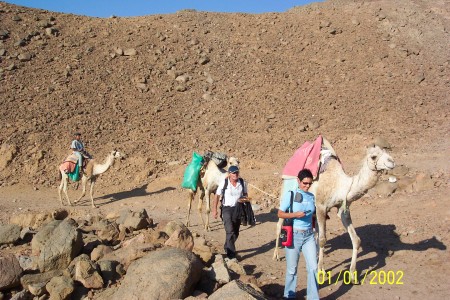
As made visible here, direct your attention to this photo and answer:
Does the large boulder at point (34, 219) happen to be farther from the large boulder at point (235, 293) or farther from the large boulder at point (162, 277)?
the large boulder at point (235, 293)

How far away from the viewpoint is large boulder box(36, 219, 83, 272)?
22.8 ft

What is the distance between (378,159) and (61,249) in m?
5.06

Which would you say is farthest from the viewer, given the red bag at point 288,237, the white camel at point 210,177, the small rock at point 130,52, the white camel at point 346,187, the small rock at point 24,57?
the small rock at point 130,52

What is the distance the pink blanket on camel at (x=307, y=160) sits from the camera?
316 inches

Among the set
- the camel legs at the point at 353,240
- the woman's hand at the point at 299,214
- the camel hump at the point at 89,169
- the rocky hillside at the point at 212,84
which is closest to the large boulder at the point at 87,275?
the woman's hand at the point at 299,214

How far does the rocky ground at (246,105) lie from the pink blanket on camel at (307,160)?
5.71 ft

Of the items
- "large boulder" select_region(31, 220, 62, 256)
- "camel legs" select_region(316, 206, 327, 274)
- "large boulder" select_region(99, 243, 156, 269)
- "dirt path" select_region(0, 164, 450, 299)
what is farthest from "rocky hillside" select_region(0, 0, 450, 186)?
"camel legs" select_region(316, 206, 327, 274)

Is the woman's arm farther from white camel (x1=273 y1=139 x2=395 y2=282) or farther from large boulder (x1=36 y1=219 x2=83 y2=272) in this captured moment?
large boulder (x1=36 y1=219 x2=83 y2=272)

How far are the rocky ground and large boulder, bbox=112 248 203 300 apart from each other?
5.46 feet

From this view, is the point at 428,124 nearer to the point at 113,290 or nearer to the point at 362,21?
the point at 362,21

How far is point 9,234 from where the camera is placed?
8.52 meters

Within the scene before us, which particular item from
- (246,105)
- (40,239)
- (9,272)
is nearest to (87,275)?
(9,272)

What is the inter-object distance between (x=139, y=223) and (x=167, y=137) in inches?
451

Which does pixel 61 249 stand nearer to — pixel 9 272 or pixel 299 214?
pixel 9 272
